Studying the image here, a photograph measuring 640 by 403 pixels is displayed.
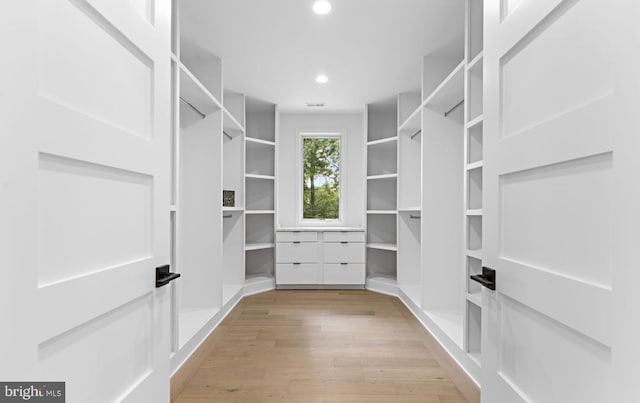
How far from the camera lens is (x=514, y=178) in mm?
989

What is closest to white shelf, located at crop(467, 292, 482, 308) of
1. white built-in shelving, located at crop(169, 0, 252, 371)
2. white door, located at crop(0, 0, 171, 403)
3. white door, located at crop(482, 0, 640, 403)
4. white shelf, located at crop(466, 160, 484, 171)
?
white shelf, located at crop(466, 160, 484, 171)

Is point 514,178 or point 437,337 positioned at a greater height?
point 514,178

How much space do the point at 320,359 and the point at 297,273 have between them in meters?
2.17

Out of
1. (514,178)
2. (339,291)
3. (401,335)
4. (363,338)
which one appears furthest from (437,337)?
(514,178)

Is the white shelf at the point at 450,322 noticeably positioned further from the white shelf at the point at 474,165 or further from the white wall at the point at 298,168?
the white wall at the point at 298,168

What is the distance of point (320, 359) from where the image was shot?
2.35 metres

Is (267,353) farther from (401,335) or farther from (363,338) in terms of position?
(401,335)

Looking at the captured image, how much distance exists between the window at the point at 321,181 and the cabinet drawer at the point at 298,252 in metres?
0.60

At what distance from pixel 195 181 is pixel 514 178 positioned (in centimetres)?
269

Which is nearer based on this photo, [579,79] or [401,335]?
[579,79]

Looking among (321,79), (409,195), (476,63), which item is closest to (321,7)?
(476,63)

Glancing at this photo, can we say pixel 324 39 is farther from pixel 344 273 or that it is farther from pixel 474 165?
pixel 344 273

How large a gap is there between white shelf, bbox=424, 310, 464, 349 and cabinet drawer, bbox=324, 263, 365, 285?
→ 4.70ft

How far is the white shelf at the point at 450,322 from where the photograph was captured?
97.6 inches
